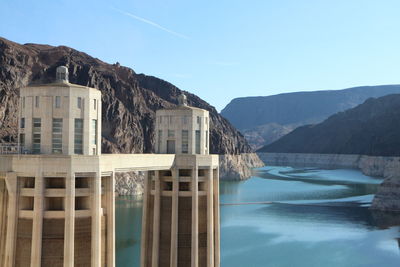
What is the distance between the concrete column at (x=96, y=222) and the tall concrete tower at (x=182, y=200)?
1176 centimetres

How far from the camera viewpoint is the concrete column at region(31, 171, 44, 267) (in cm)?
2531

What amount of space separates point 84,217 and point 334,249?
5722 centimetres

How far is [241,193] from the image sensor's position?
160500mm

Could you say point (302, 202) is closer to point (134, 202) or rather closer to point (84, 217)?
point (134, 202)

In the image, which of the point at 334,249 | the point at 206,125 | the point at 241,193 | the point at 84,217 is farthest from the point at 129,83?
the point at 84,217

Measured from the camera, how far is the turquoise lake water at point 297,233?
68.9m

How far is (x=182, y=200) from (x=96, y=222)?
1274cm

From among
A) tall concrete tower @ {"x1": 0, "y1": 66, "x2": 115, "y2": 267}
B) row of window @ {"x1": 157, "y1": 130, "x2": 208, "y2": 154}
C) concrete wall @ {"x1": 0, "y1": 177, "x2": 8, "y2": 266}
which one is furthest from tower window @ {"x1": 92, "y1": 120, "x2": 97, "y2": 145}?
row of window @ {"x1": 157, "y1": 130, "x2": 208, "y2": 154}

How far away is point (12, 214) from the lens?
25953mm

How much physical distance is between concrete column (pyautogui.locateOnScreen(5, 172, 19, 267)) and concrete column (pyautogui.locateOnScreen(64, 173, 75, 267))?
282 cm

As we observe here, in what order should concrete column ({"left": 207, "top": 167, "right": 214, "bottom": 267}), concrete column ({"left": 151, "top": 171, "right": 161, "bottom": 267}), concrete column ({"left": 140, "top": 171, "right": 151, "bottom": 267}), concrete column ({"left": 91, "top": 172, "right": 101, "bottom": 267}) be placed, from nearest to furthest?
concrete column ({"left": 91, "top": 172, "right": 101, "bottom": 267})
concrete column ({"left": 151, "top": 171, "right": 161, "bottom": 267})
concrete column ({"left": 207, "top": 167, "right": 214, "bottom": 267})
concrete column ({"left": 140, "top": 171, "right": 151, "bottom": 267})

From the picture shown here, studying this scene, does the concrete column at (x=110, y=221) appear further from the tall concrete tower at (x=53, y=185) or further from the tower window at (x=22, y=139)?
the tower window at (x=22, y=139)

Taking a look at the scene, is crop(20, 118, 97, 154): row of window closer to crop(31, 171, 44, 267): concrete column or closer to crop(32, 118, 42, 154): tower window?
crop(32, 118, 42, 154): tower window

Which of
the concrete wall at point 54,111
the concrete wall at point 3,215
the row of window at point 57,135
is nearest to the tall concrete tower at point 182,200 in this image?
the row of window at point 57,135
